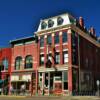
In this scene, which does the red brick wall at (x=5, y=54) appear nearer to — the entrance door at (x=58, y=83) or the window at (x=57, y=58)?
the window at (x=57, y=58)

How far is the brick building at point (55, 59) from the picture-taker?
4325 centimetres

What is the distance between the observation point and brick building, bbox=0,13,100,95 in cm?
4325

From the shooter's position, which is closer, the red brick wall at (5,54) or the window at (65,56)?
the window at (65,56)

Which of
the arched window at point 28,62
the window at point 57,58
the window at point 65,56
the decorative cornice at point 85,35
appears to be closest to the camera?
the window at point 65,56

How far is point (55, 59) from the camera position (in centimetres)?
4472

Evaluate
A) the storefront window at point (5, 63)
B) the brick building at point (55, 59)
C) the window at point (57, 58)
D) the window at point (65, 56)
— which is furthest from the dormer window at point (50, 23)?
the storefront window at point (5, 63)

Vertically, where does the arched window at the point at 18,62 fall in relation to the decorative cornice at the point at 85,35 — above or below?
below

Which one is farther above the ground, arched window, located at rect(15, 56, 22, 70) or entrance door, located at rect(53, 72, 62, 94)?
arched window, located at rect(15, 56, 22, 70)

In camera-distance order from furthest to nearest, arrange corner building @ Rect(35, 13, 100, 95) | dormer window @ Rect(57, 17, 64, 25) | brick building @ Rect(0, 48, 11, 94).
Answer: brick building @ Rect(0, 48, 11, 94)
dormer window @ Rect(57, 17, 64, 25)
corner building @ Rect(35, 13, 100, 95)

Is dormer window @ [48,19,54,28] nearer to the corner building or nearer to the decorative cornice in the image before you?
the corner building

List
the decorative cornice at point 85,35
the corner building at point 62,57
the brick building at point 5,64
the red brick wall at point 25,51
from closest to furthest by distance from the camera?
the corner building at point 62,57, the decorative cornice at point 85,35, the red brick wall at point 25,51, the brick building at point 5,64

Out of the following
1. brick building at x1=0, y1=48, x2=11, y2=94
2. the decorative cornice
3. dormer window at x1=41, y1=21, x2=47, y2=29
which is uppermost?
dormer window at x1=41, y1=21, x2=47, y2=29

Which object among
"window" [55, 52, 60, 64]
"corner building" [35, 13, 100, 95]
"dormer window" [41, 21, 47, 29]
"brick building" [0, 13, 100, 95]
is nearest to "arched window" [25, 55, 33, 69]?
"brick building" [0, 13, 100, 95]

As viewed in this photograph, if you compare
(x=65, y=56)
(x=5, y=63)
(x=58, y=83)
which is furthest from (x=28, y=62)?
(x=65, y=56)
